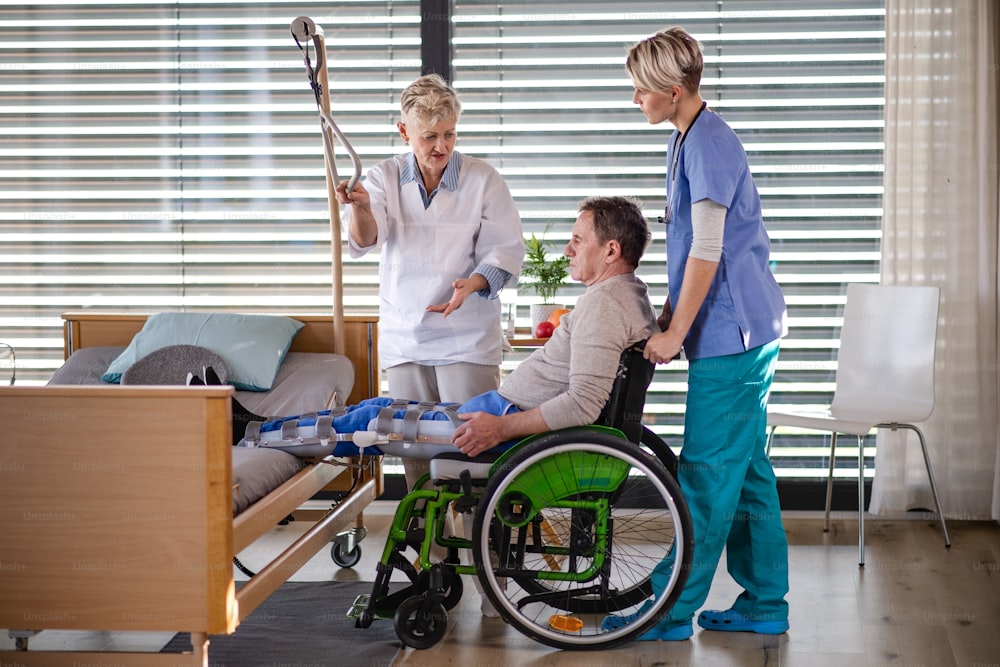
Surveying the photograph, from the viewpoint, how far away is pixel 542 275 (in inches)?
150

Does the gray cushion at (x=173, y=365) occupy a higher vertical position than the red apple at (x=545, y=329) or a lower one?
lower

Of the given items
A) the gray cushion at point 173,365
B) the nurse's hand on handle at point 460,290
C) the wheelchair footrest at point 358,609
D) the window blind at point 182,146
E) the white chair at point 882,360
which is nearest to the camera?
the wheelchair footrest at point 358,609

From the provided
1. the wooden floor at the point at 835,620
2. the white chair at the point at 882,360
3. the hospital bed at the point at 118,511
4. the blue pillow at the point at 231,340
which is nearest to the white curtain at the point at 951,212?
the white chair at the point at 882,360

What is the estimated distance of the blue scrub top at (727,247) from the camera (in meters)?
2.50

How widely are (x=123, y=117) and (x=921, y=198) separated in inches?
119

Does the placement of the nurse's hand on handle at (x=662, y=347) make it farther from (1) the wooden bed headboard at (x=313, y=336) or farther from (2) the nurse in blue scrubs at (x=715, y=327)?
(1) the wooden bed headboard at (x=313, y=336)

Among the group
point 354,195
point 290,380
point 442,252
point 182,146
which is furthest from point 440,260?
point 182,146

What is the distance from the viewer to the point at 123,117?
409cm

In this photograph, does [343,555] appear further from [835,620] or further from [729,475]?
[835,620]

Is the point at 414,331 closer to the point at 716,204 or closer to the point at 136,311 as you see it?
the point at 716,204

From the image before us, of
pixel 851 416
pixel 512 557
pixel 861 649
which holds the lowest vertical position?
pixel 861 649

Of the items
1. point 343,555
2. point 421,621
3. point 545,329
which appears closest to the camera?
point 421,621

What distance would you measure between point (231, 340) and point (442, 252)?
2.44ft

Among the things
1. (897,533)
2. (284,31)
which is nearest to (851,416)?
(897,533)
